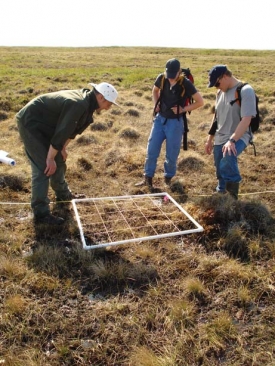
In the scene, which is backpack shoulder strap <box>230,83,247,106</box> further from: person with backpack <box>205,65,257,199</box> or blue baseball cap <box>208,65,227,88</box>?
blue baseball cap <box>208,65,227,88</box>

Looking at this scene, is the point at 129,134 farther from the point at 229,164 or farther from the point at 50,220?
the point at 50,220

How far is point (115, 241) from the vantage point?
4344 millimetres

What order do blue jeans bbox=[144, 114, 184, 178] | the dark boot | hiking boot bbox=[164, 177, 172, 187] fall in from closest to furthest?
the dark boot
blue jeans bbox=[144, 114, 184, 178]
hiking boot bbox=[164, 177, 172, 187]

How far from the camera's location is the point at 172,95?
5598 millimetres

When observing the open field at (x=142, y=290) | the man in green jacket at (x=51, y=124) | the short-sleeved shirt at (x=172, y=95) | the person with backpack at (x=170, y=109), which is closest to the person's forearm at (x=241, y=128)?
the open field at (x=142, y=290)

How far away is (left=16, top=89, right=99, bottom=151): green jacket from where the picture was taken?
3.88 metres

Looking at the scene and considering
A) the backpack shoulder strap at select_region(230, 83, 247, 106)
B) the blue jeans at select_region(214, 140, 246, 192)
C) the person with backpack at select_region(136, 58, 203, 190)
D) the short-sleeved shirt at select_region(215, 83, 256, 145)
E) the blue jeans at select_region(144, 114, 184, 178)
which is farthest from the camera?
the blue jeans at select_region(144, 114, 184, 178)

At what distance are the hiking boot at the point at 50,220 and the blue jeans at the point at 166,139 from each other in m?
2.12

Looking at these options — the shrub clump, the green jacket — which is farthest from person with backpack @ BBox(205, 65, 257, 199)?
the shrub clump

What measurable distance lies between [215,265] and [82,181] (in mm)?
3514

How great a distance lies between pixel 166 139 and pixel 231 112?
1509 millimetres

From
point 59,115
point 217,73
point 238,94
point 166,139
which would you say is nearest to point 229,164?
point 238,94

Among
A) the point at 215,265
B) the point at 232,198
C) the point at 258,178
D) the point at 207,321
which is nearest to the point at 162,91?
the point at 232,198

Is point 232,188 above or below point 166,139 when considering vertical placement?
below
